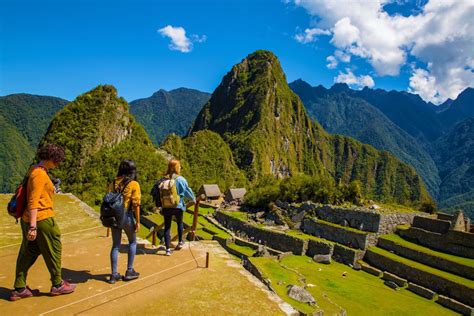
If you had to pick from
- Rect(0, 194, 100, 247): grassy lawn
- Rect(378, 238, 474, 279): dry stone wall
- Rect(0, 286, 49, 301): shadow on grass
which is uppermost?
Rect(0, 286, 49, 301): shadow on grass

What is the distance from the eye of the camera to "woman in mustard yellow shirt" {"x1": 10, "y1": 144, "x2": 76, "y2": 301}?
5.20 m

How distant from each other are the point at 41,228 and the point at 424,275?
2520 cm

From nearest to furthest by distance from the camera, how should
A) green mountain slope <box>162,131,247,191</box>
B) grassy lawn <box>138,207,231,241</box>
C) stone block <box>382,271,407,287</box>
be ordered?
1. stone block <box>382,271,407,287</box>
2. grassy lawn <box>138,207,231,241</box>
3. green mountain slope <box>162,131,247,191</box>

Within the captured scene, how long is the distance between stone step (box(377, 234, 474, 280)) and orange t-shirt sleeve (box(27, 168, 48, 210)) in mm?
25798

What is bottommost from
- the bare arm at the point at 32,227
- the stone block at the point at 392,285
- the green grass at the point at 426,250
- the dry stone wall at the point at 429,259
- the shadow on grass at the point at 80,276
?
the stone block at the point at 392,285

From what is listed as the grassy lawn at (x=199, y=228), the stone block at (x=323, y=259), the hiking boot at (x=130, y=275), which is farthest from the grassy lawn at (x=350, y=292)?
the grassy lawn at (x=199, y=228)

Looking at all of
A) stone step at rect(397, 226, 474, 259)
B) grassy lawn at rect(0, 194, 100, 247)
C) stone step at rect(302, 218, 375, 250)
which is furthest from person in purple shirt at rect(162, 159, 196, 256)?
stone step at rect(302, 218, 375, 250)

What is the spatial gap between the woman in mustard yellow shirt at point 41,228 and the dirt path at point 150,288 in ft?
0.88

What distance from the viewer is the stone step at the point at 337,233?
30.1 meters

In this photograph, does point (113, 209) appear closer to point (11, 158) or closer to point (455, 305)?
point (455, 305)

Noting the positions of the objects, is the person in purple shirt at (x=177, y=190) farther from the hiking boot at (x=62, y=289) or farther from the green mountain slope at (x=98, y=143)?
the green mountain slope at (x=98, y=143)

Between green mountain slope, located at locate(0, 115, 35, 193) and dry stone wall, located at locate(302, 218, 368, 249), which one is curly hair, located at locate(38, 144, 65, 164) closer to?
dry stone wall, located at locate(302, 218, 368, 249)

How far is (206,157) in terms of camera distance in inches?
4222

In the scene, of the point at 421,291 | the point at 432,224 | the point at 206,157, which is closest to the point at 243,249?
the point at 421,291
